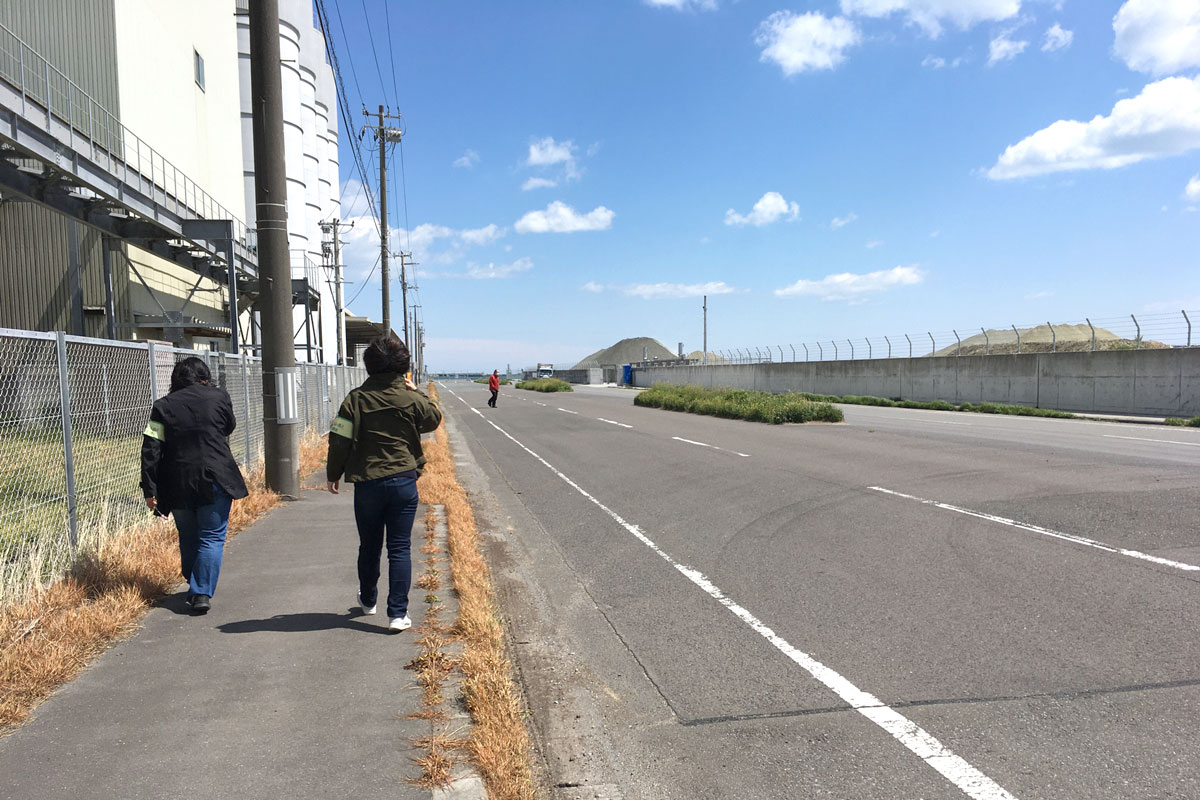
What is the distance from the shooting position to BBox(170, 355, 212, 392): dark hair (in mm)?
5176

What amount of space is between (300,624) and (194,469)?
4.19 ft

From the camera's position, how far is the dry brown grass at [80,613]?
3.80 meters

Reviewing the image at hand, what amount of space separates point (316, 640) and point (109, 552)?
2.30 m

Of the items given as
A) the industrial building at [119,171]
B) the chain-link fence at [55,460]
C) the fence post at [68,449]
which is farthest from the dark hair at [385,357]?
the industrial building at [119,171]

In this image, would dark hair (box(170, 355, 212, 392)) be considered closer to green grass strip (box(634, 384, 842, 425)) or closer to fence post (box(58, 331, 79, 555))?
fence post (box(58, 331, 79, 555))

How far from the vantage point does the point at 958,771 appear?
3.15 m

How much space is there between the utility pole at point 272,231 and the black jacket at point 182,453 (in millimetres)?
3827

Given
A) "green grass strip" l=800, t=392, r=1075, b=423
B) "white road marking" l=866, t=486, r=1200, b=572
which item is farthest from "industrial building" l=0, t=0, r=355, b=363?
"green grass strip" l=800, t=392, r=1075, b=423

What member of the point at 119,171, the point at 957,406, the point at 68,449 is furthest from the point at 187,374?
the point at 957,406

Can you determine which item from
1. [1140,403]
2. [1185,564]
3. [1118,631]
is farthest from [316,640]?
[1140,403]

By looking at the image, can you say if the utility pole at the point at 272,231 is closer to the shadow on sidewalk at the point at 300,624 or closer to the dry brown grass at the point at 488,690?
the dry brown grass at the point at 488,690

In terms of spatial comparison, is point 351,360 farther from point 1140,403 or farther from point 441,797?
point 441,797

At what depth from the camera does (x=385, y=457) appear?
15.1ft

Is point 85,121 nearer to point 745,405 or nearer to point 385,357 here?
point 385,357
